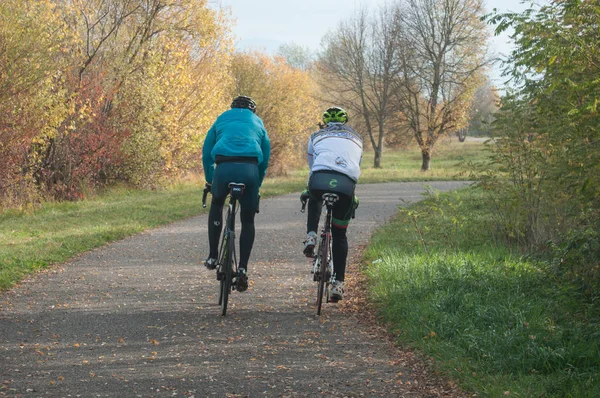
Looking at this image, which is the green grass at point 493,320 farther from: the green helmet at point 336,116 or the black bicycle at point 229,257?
the green helmet at point 336,116

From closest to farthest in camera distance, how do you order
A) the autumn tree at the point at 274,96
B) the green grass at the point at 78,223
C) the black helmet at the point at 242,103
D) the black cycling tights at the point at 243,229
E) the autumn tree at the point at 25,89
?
the black cycling tights at the point at 243,229, the black helmet at the point at 242,103, the green grass at the point at 78,223, the autumn tree at the point at 25,89, the autumn tree at the point at 274,96

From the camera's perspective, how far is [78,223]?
14477 mm

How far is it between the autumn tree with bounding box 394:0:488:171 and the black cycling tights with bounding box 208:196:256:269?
38592mm

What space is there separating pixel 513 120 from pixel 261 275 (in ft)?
14.0

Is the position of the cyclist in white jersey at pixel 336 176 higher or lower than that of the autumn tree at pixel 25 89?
lower

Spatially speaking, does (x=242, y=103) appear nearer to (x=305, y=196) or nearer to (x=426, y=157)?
(x=305, y=196)

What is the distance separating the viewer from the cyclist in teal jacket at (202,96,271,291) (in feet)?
23.2

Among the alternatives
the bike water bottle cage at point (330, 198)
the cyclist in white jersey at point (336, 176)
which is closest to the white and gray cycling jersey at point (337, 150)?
the cyclist in white jersey at point (336, 176)

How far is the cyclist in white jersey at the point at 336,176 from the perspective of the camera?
23.0 ft

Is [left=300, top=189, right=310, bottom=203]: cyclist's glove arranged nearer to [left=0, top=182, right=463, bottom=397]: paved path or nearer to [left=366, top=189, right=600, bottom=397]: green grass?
[left=0, top=182, right=463, bottom=397]: paved path

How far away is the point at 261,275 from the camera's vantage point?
30.6 feet

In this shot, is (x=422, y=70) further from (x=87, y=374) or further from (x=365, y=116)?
(x=87, y=374)

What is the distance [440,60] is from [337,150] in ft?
128

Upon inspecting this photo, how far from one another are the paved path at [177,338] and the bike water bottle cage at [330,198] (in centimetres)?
114
